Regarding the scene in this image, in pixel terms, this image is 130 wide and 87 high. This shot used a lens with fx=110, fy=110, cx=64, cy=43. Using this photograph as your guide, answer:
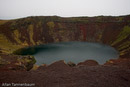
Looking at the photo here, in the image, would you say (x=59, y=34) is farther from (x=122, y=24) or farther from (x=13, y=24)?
(x=122, y=24)

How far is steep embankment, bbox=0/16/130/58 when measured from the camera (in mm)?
101562

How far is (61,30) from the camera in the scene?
12875 cm

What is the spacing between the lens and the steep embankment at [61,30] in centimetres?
10156

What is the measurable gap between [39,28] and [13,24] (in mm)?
26173

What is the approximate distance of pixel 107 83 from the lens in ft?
41.5

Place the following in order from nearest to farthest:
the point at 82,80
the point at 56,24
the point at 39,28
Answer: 1. the point at 82,80
2. the point at 39,28
3. the point at 56,24

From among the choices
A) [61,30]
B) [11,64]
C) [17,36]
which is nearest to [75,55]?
[11,64]

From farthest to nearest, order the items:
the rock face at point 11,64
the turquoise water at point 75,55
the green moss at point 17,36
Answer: the green moss at point 17,36, the turquoise water at point 75,55, the rock face at point 11,64

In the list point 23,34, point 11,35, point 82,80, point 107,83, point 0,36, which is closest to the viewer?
point 107,83

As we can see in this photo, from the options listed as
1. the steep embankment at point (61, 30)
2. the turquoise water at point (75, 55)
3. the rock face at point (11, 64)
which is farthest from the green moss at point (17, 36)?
the rock face at point (11, 64)

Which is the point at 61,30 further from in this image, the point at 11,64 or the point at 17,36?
the point at 11,64

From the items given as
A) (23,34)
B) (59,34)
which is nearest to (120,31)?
(59,34)

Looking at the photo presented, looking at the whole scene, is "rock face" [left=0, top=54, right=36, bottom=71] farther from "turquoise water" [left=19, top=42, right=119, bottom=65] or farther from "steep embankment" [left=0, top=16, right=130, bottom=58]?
"steep embankment" [left=0, top=16, right=130, bottom=58]

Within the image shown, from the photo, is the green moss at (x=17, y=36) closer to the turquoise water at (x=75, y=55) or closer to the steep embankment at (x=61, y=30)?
the steep embankment at (x=61, y=30)
